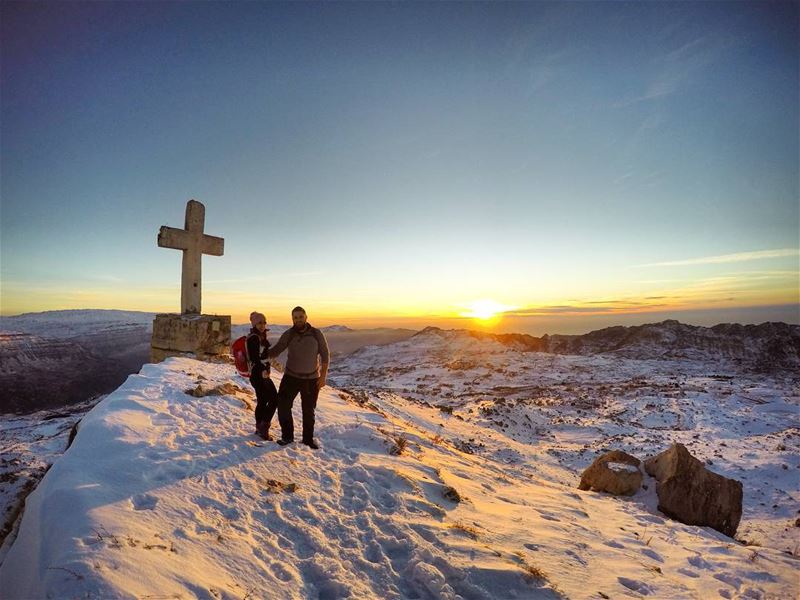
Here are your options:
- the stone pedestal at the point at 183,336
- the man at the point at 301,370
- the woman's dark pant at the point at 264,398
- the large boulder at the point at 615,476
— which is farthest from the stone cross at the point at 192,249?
the large boulder at the point at 615,476

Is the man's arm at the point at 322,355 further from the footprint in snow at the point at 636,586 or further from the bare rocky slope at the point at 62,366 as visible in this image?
the bare rocky slope at the point at 62,366

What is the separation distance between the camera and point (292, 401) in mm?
Result: 6461

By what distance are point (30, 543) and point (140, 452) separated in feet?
5.52

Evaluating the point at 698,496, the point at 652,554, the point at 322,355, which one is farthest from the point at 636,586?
the point at 698,496

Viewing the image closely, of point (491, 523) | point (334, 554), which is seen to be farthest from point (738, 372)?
point (334, 554)

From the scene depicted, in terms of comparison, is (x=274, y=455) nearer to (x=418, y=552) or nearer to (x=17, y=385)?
(x=418, y=552)

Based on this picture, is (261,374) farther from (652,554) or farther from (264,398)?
(652,554)

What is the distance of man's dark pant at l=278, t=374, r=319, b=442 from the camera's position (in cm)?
645

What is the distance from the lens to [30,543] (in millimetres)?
3350

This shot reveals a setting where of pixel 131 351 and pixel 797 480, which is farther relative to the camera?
pixel 131 351

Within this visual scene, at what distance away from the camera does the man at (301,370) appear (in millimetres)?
6406

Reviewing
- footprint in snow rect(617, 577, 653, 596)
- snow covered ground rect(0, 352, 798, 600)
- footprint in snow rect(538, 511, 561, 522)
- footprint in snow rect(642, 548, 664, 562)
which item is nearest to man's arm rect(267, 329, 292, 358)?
snow covered ground rect(0, 352, 798, 600)

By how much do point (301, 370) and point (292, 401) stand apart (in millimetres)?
523

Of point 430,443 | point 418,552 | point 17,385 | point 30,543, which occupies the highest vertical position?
point 30,543
